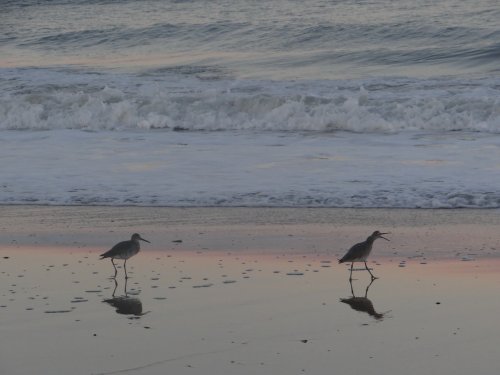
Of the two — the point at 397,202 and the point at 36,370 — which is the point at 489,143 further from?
the point at 36,370

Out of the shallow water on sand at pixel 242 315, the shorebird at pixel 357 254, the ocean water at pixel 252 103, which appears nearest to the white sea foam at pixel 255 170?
the ocean water at pixel 252 103

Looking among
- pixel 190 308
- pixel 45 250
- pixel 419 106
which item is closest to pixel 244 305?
pixel 190 308

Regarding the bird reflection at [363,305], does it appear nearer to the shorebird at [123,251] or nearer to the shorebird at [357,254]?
the shorebird at [357,254]

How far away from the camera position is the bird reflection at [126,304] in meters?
7.10

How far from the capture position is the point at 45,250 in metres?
8.99

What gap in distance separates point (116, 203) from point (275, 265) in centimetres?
347

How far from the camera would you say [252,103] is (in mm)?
19031

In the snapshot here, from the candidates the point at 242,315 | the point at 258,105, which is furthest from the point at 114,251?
the point at 258,105

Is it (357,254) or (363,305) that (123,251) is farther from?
(363,305)

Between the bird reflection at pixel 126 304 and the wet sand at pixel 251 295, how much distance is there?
0.02 m

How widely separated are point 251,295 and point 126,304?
81cm

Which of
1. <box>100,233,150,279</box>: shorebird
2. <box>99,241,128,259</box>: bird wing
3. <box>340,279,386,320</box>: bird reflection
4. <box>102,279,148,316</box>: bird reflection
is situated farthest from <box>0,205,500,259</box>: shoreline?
<box>102,279,148,316</box>: bird reflection

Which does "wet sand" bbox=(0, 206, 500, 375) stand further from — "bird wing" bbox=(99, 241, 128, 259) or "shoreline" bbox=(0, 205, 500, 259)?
"bird wing" bbox=(99, 241, 128, 259)

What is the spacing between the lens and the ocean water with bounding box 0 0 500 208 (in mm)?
12094
